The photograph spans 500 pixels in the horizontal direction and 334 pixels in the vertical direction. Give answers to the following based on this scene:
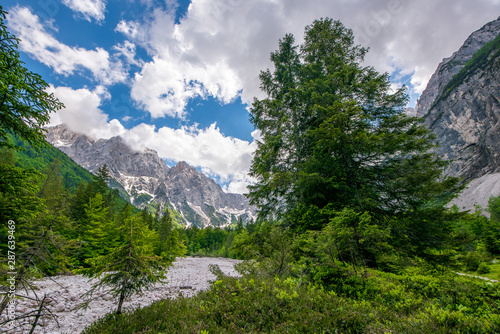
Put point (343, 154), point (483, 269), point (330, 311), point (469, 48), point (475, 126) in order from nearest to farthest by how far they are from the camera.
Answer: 1. point (330, 311)
2. point (343, 154)
3. point (483, 269)
4. point (475, 126)
5. point (469, 48)

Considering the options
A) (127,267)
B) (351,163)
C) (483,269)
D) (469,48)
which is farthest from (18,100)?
(469,48)

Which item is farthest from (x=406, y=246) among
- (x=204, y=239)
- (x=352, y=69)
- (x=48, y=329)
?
(x=204, y=239)

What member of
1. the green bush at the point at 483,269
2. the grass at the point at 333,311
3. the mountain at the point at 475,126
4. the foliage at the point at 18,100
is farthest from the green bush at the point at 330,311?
the mountain at the point at 475,126

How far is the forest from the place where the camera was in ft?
14.5

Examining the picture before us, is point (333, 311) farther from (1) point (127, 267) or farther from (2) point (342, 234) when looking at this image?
(1) point (127, 267)

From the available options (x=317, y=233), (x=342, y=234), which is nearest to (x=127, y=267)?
(x=317, y=233)

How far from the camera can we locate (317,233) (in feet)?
21.6

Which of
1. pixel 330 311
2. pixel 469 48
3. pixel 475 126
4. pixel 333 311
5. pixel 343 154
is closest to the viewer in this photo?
pixel 333 311

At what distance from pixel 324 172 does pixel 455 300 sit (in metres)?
5.57

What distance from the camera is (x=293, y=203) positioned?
1047 cm

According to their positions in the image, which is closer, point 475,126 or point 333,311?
point 333,311

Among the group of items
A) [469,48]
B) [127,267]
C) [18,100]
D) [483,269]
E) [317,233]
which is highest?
[469,48]

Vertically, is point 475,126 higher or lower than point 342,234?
higher

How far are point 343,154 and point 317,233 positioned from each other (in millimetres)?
4104
